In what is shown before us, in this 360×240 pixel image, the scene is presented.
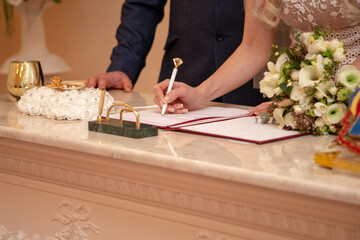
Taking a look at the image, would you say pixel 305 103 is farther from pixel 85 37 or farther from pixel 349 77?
pixel 85 37

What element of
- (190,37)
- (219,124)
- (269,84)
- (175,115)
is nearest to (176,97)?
(175,115)

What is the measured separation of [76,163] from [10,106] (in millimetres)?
663

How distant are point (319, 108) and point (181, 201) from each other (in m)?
0.42

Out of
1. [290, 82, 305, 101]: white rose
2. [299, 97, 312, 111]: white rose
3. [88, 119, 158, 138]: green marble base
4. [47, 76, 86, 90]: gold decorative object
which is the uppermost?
[290, 82, 305, 101]: white rose

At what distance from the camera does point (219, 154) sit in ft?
3.92

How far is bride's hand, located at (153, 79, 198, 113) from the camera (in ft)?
5.57

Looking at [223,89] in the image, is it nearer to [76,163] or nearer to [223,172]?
[76,163]

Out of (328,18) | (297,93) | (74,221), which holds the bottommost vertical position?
(74,221)

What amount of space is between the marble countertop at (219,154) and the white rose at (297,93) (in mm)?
106

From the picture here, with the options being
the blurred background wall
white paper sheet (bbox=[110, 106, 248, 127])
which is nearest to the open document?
white paper sheet (bbox=[110, 106, 248, 127])

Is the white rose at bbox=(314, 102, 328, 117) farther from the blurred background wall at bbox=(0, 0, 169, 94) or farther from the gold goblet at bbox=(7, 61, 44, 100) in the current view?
the blurred background wall at bbox=(0, 0, 169, 94)

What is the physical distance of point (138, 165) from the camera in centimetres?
127

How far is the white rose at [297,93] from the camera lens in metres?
1.38

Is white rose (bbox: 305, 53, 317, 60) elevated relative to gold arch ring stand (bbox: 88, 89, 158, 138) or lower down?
elevated
